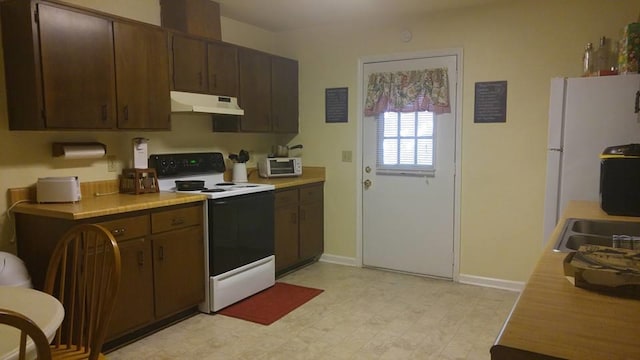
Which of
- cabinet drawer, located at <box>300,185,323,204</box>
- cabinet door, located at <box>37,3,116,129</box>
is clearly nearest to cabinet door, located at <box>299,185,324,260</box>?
cabinet drawer, located at <box>300,185,323,204</box>

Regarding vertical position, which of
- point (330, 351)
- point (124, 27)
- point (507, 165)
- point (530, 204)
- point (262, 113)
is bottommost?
point (330, 351)

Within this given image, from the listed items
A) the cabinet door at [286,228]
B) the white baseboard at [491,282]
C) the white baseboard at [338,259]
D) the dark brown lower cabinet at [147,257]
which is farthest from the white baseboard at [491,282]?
the dark brown lower cabinet at [147,257]

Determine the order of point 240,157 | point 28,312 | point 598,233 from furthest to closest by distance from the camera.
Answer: point 240,157
point 598,233
point 28,312

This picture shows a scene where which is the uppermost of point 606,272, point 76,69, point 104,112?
point 76,69

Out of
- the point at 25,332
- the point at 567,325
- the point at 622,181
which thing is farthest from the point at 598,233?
the point at 25,332

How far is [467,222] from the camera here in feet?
13.4

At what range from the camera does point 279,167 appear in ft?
15.1

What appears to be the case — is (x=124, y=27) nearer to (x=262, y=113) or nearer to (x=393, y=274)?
(x=262, y=113)

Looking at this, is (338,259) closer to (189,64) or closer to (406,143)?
(406,143)

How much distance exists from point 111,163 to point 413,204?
2.59m

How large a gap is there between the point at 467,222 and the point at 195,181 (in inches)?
93.2

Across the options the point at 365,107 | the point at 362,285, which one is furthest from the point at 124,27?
the point at 362,285

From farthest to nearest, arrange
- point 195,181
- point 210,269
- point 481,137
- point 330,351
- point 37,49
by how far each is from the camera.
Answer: point 481,137
point 195,181
point 210,269
point 330,351
point 37,49

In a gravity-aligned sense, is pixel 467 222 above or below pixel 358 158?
below
